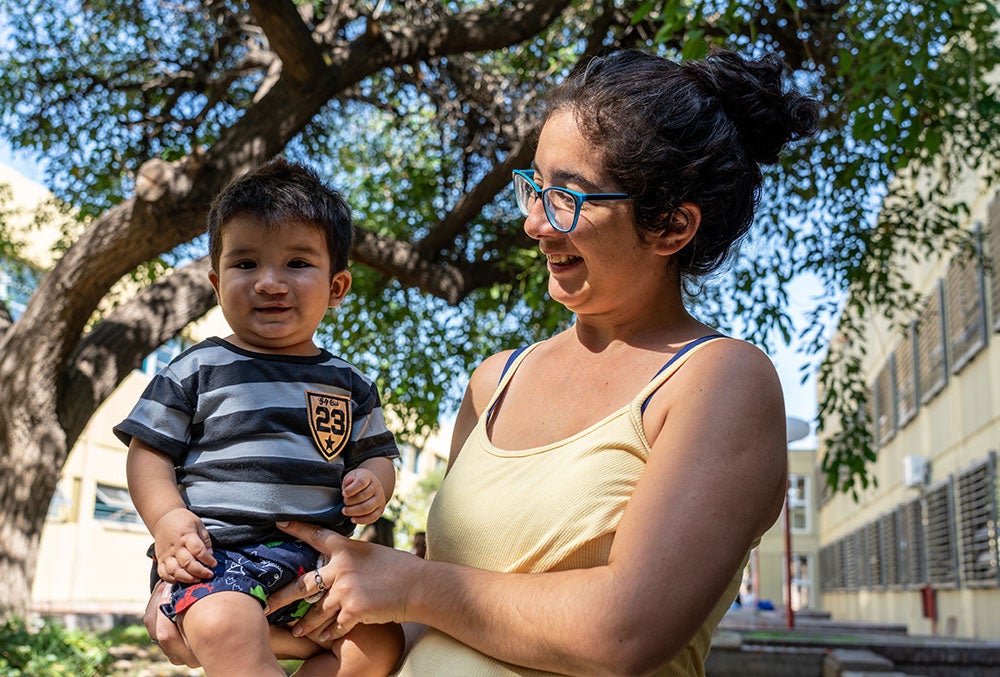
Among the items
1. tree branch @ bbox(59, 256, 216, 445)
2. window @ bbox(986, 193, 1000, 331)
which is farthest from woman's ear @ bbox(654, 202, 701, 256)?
window @ bbox(986, 193, 1000, 331)

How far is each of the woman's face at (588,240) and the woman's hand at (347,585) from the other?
21.8 inches

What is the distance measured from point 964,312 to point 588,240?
12.8 metres

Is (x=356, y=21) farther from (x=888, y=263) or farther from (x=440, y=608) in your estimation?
(x=440, y=608)

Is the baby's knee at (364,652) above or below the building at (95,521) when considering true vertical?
below

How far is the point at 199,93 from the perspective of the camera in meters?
10.2

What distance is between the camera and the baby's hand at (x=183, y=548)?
6.26 ft

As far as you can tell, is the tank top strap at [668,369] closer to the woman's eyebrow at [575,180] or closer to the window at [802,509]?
the woman's eyebrow at [575,180]

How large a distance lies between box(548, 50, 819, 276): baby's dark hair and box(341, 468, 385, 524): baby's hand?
691 mm

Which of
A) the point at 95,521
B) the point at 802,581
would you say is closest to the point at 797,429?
the point at 95,521

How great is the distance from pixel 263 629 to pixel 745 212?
1.13 meters

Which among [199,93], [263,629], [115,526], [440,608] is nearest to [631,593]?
[440,608]

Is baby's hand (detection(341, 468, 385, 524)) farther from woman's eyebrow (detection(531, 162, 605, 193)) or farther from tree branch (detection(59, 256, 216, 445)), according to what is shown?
tree branch (detection(59, 256, 216, 445))

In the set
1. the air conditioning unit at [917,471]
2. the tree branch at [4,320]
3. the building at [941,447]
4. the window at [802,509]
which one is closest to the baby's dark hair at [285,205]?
the building at [941,447]

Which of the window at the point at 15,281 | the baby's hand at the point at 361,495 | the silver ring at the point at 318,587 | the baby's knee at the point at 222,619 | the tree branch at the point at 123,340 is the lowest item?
the baby's knee at the point at 222,619
